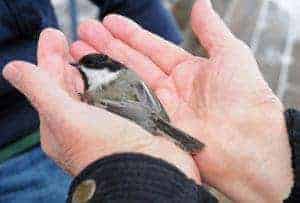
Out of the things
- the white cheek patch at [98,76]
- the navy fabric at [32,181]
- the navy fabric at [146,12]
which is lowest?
the navy fabric at [32,181]

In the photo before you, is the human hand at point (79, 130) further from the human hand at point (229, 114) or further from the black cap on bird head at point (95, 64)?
the black cap on bird head at point (95, 64)

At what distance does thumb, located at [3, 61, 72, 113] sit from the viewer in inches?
35.9

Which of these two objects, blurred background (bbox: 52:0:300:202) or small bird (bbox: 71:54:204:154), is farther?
blurred background (bbox: 52:0:300:202)

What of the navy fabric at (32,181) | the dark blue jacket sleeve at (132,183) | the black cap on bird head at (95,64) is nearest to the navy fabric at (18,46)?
the navy fabric at (32,181)

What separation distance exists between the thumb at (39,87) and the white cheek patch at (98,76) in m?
0.18

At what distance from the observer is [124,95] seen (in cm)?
112

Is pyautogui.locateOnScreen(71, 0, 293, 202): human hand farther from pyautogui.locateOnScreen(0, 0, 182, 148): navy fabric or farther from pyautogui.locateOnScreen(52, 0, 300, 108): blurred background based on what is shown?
pyautogui.locateOnScreen(52, 0, 300, 108): blurred background

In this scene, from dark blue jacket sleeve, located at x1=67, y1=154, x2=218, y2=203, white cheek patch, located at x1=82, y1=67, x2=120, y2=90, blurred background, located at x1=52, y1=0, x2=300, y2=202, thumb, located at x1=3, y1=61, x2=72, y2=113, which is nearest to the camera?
dark blue jacket sleeve, located at x1=67, y1=154, x2=218, y2=203

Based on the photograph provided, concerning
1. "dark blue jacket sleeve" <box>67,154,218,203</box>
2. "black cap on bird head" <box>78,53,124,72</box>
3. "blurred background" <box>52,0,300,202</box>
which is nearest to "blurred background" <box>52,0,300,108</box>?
"blurred background" <box>52,0,300,202</box>

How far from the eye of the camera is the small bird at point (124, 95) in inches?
39.9

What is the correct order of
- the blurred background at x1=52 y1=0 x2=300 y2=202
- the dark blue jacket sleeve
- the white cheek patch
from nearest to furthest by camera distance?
1. the dark blue jacket sleeve
2. the white cheek patch
3. the blurred background at x1=52 y1=0 x2=300 y2=202

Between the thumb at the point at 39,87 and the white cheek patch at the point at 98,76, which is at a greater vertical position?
the thumb at the point at 39,87

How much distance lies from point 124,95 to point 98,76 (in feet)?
0.22

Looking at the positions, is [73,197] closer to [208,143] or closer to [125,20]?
[208,143]
